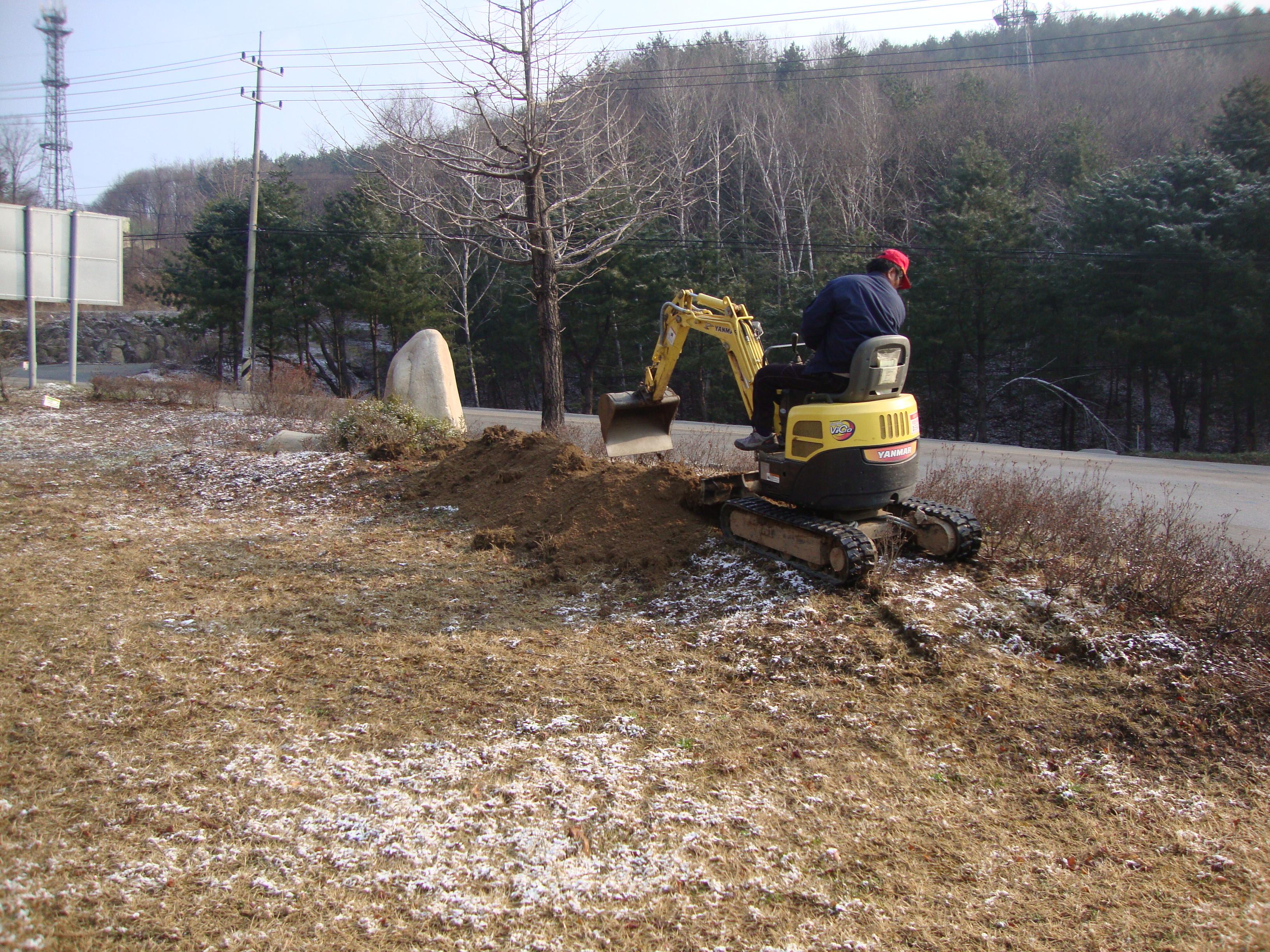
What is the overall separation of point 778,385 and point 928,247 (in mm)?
25825

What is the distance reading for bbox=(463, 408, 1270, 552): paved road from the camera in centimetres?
1016

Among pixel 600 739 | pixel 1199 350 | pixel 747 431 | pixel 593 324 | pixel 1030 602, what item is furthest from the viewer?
pixel 593 324

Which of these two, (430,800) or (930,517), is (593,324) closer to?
(930,517)

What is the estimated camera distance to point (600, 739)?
14.0ft

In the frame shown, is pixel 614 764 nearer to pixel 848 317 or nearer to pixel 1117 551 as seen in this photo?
pixel 848 317

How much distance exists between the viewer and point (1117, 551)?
627 centimetres

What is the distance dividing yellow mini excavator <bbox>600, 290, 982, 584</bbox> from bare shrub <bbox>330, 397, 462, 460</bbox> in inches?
216

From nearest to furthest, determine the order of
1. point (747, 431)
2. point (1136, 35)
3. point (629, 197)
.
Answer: point (629, 197)
point (747, 431)
point (1136, 35)

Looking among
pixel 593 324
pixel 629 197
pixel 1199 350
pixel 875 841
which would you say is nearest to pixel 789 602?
pixel 875 841

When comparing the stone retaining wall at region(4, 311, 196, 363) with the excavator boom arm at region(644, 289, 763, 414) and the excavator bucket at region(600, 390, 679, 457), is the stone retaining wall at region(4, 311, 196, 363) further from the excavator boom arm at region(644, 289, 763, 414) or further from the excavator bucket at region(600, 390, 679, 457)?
the excavator boom arm at region(644, 289, 763, 414)

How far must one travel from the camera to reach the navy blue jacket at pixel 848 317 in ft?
19.2

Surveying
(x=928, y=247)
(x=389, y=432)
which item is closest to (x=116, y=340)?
(x=928, y=247)

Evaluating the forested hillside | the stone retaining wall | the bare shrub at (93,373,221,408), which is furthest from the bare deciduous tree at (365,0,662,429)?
the stone retaining wall

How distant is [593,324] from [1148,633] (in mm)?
33949
